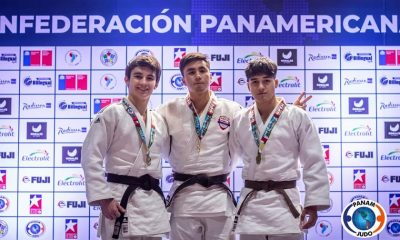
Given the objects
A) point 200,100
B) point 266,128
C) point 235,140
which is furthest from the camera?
point 200,100

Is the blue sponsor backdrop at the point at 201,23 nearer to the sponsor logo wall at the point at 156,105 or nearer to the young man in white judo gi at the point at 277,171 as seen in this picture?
the sponsor logo wall at the point at 156,105

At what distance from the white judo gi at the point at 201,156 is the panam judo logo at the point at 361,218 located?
225cm

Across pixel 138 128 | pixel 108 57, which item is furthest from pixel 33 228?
pixel 138 128

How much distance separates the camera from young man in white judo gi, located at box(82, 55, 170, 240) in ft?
10.8

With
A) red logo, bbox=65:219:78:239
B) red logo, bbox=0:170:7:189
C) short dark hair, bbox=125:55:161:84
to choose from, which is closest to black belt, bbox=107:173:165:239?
short dark hair, bbox=125:55:161:84

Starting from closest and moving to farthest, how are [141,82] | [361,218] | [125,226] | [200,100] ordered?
[125,226] < [141,82] < [200,100] < [361,218]

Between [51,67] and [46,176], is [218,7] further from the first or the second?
[46,176]

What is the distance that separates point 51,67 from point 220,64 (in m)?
1.95

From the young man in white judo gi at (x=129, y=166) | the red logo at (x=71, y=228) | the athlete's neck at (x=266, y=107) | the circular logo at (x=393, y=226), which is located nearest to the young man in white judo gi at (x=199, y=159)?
the young man in white judo gi at (x=129, y=166)

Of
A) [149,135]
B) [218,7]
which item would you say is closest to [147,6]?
[218,7]

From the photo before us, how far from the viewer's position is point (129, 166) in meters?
3.37

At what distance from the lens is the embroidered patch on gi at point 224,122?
369cm

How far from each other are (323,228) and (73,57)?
349 cm

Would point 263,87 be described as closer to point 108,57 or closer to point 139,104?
point 139,104
